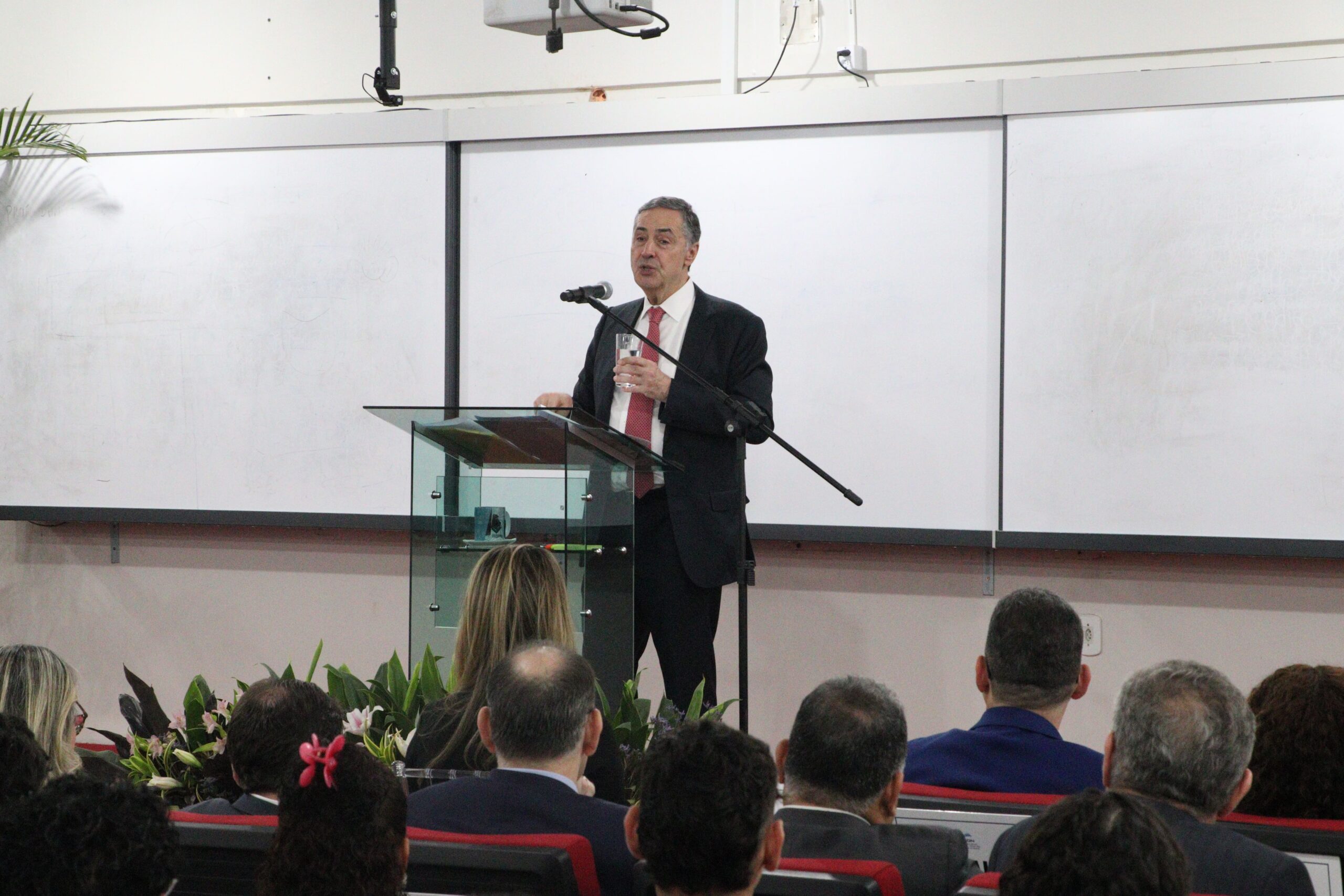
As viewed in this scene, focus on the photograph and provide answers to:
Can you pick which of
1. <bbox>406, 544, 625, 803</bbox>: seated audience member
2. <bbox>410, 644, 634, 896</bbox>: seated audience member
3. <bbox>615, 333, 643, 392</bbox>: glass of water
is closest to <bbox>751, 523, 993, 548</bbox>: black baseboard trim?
<bbox>615, 333, 643, 392</bbox>: glass of water

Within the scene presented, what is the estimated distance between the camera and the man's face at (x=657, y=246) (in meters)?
3.48

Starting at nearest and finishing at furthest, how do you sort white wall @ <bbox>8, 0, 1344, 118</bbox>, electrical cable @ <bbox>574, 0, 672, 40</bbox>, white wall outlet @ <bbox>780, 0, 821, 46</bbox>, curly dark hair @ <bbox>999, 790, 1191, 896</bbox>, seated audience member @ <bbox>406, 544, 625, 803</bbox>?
1. curly dark hair @ <bbox>999, 790, 1191, 896</bbox>
2. seated audience member @ <bbox>406, 544, 625, 803</bbox>
3. electrical cable @ <bbox>574, 0, 672, 40</bbox>
4. white wall @ <bbox>8, 0, 1344, 118</bbox>
5. white wall outlet @ <bbox>780, 0, 821, 46</bbox>

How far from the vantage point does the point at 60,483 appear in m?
4.94

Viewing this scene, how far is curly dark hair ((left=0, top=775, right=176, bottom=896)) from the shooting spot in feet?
4.07

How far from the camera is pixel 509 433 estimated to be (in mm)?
2842

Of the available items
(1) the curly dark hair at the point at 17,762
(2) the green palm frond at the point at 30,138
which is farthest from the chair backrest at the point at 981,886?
(2) the green palm frond at the point at 30,138

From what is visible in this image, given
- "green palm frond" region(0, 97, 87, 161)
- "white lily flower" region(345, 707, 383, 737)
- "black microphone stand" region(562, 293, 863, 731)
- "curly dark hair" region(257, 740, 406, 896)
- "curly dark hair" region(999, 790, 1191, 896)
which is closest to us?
"curly dark hair" region(999, 790, 1191, 896)

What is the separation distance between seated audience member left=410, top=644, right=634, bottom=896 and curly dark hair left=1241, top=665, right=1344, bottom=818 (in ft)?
3.03

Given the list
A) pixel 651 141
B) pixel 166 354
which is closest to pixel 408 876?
pixel 651 141

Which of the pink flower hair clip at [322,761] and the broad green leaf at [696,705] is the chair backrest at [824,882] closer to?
the pink flower hair clip at [322,761]

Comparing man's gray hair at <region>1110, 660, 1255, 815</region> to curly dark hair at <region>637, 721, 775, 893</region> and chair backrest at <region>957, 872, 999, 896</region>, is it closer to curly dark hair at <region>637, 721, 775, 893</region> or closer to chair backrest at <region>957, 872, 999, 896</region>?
chair backrest at <region>957, 872, 999, 896</region>

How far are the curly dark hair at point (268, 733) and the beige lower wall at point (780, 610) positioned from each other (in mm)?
2560

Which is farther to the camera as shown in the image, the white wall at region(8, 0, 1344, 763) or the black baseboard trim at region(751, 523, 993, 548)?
the black baseboard trim at region(751, 523, 993, 548)

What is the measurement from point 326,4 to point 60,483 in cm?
195
